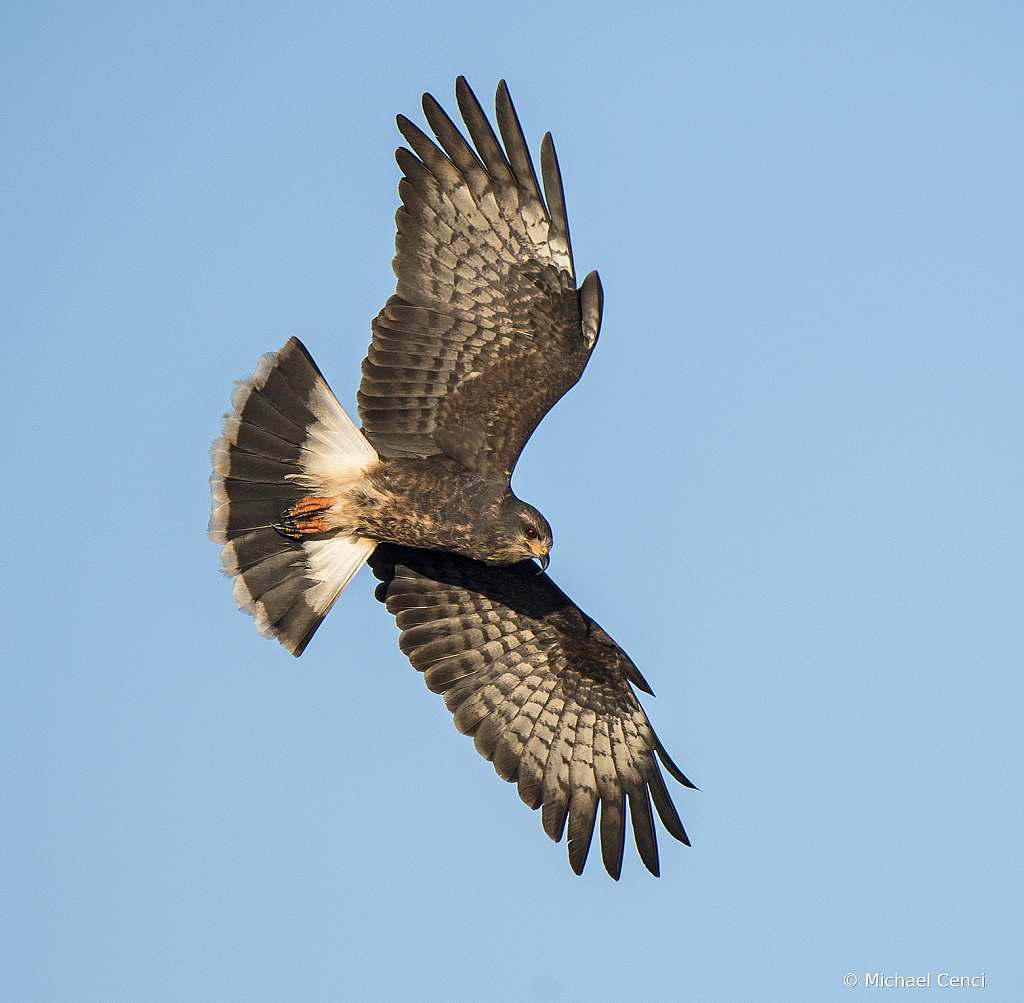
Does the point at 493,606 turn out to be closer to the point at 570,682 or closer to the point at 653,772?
the point at 570,682

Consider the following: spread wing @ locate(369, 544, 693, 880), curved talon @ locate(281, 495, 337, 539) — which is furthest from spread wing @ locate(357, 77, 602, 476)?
spread wing @ locate(369, 544, 693, 880)

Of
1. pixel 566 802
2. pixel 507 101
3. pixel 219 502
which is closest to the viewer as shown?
pixel 507 101

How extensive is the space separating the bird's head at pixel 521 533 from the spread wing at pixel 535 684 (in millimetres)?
1037

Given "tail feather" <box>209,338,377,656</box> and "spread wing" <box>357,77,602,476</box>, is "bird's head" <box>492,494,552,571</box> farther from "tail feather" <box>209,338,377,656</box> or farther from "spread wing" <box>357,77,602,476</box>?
"tail feather" <box>209,338,377,656</box>

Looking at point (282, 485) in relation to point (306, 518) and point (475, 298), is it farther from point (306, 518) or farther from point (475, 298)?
point (475, 298)

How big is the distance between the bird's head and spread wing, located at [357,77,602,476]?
1.14 feet

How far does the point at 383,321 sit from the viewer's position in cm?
727

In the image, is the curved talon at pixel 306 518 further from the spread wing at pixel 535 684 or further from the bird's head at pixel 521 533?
the bird's head at pixel 521 533

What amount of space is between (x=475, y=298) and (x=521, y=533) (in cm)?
137

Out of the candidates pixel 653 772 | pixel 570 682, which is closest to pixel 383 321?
pixel 570 682

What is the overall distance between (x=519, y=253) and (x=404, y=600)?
249 centimetres

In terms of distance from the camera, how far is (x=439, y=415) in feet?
24.7

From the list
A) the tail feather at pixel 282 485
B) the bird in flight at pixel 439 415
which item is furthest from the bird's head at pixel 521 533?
the tail feather at pixel 282 485

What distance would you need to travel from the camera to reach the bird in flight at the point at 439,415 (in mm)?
7215
